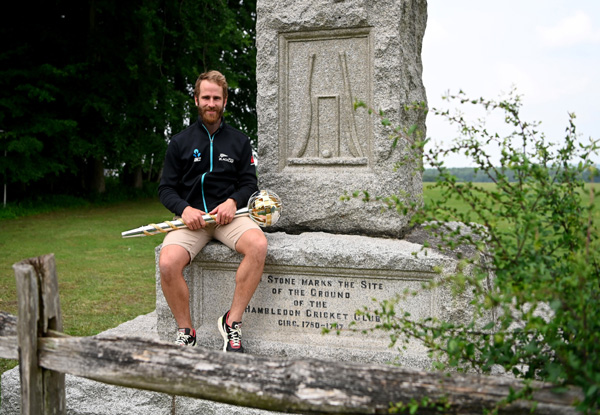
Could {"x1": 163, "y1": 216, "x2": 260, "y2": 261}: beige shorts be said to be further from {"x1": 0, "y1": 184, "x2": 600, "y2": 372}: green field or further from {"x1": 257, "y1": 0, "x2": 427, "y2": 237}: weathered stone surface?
{"x1": 0, "y1": 184, "x2": 600, "y2": 372}: green field

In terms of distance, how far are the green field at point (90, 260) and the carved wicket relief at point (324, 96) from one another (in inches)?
48.7

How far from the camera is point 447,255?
3.51m

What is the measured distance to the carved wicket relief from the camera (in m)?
4.03

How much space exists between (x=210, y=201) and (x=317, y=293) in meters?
0.89

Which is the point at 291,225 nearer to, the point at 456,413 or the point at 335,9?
the point at 335,9

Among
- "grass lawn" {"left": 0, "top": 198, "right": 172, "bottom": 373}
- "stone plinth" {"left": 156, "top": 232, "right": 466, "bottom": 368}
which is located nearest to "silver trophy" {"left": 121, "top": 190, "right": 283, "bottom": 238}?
"stone plinth" {"left": 156, "top": 232, "right": 466, "bottom": 368}

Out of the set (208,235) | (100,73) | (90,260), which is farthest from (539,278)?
(100,73)

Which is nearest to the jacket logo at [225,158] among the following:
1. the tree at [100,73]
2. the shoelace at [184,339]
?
the shoelace at [184,339]

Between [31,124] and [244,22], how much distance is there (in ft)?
18.8

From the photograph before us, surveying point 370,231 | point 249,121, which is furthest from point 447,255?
point 249,121

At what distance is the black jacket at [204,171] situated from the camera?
3.79 metres

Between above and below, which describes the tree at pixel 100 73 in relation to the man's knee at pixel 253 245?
above

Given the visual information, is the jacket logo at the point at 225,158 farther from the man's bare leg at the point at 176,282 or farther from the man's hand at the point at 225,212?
the man's bare leg at the point at 176,282

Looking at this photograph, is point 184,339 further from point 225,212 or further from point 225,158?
point 225,158
